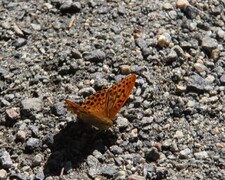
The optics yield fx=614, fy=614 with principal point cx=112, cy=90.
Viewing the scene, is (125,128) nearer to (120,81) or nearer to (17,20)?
(120,81)

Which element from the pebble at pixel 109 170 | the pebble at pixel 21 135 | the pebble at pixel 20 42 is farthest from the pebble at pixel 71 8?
the pebble at pixel 109 170

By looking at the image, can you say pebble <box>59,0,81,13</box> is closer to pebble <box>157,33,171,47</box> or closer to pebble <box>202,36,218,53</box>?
pebble <box>157,33,171,47</box>

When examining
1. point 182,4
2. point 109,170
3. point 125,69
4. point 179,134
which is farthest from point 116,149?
point 182,4

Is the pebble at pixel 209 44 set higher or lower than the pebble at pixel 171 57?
higher

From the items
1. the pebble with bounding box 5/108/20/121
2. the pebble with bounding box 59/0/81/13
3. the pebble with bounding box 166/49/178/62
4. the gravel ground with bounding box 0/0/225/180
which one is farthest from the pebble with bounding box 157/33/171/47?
the pebble with bounding box 5/108/20/121

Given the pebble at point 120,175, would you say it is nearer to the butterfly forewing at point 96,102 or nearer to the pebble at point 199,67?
the butterfly forewing at point 96,102

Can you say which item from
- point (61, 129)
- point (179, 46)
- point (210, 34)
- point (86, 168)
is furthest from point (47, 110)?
point (210, 34)
